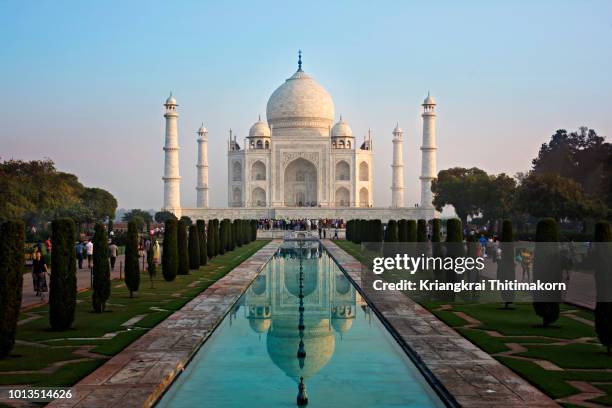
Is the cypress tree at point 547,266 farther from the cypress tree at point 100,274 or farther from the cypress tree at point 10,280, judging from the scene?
the cypress tree at point 10,280

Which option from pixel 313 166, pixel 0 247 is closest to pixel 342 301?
pixel 0 247

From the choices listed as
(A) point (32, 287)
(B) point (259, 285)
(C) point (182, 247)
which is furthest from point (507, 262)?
(A) point (32, 287)

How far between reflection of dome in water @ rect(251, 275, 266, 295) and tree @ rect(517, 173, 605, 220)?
16.5 meters

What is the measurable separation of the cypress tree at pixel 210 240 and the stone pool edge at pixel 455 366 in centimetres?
1030

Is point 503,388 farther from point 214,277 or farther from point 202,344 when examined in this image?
point 214,277

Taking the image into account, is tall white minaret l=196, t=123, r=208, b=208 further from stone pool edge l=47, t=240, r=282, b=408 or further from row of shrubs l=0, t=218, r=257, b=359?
stone pool edge l=47, t=240, r=282, b=408

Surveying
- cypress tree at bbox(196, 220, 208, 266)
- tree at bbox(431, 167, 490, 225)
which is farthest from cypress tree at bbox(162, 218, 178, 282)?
tree at bbox(431, 167, 490, 225)

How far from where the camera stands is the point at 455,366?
260 inches

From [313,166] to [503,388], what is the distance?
42.7 meters

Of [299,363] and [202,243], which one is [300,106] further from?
[299,363]

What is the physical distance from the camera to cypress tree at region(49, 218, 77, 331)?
8547mm

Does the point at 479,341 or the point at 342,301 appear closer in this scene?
the point at 479,341

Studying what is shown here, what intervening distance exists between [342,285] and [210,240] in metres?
6.99

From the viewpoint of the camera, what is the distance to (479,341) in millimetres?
7836
